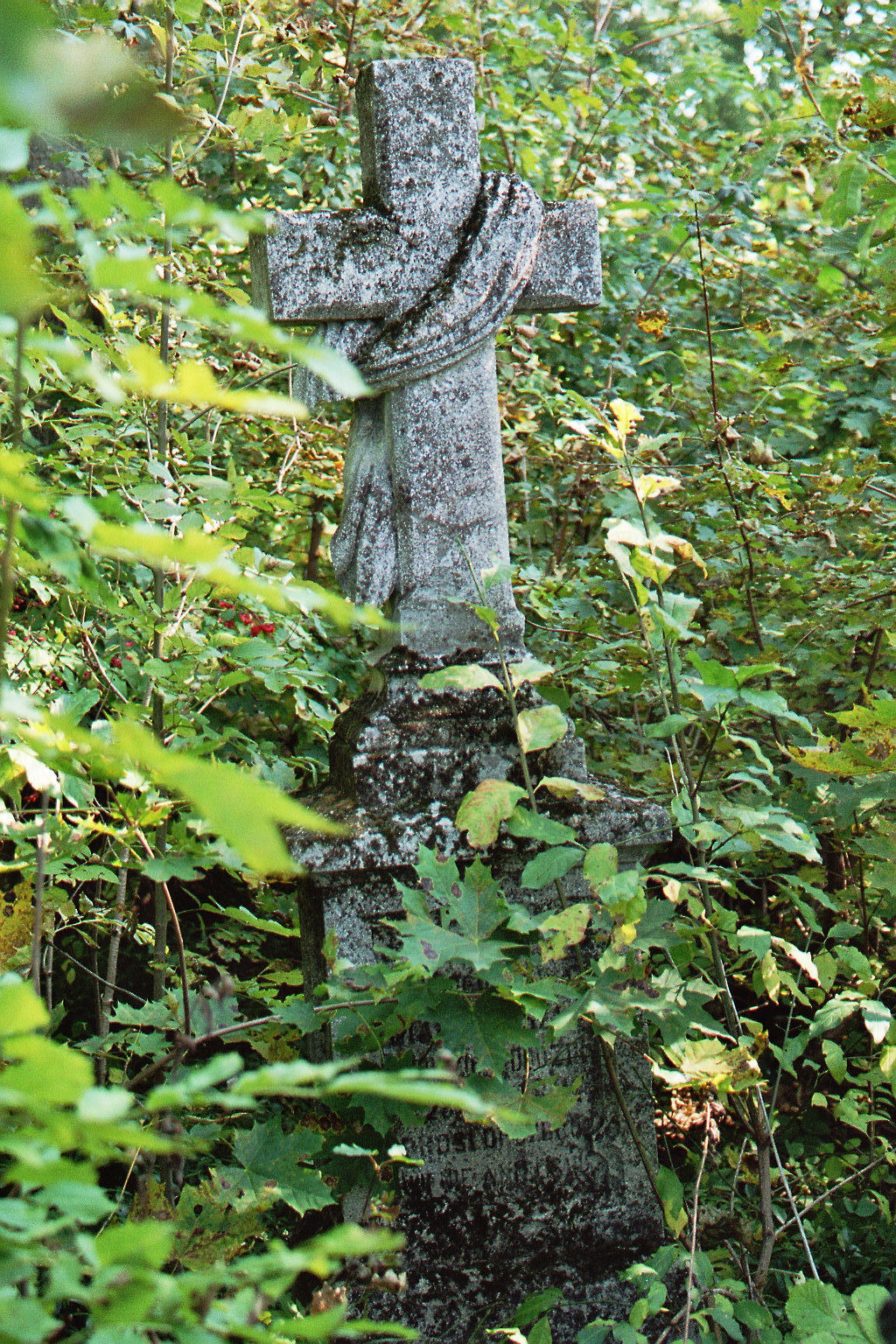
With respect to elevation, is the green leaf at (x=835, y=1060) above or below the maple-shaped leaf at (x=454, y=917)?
below

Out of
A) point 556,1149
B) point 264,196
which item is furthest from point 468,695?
point 264,196

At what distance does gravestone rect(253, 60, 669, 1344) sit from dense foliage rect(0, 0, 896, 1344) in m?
0.13

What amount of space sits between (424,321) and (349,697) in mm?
1835

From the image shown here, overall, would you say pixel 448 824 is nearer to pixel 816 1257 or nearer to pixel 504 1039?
pixel 504 1039

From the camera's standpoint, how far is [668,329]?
4.70 metres

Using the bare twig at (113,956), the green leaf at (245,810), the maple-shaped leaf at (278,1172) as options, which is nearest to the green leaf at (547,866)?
the maple-shaped leaf at (278,1172)

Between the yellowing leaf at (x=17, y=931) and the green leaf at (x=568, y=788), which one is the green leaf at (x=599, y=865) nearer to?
the green leaf at (x=568, y=788)

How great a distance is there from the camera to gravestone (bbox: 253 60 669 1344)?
2316 mm

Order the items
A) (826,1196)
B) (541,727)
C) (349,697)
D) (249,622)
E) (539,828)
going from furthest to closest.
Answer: (349,697) < (249,622) < (826,1196) < (541,727) < (539,828)

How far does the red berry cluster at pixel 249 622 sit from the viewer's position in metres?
3.31

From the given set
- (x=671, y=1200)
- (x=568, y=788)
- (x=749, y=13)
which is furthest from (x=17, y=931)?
(x=749, y=13)

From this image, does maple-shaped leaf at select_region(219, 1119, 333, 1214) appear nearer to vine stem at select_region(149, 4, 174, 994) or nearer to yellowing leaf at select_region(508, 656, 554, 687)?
vine stem at select_region(149, 4, 174, 994)

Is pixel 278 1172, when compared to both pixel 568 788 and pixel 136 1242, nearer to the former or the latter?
pixel 568 788

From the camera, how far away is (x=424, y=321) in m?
2.44
